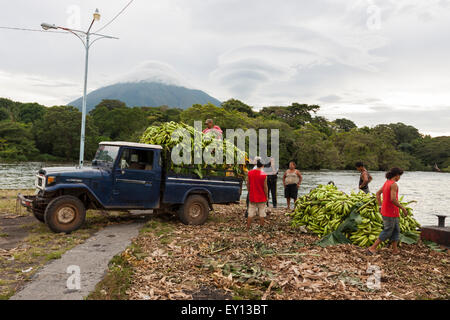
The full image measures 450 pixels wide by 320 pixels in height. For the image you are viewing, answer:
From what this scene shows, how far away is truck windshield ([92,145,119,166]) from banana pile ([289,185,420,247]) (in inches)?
241

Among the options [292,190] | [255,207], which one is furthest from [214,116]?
[255,207]

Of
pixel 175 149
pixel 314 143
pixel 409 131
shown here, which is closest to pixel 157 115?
pixel 314 143

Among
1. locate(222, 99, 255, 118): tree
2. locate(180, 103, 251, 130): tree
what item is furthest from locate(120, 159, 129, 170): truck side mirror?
locate(222, 99, 255, 118): tree

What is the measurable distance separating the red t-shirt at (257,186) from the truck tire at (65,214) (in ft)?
16.3

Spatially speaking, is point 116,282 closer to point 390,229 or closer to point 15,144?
point 390,229

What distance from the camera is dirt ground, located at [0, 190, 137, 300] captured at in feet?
20.0

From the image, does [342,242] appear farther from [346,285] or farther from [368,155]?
[368,155]

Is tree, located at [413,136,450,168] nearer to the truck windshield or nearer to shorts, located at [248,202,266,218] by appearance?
shorts, located at [248,202,266,218]

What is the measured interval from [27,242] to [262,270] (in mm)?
5805

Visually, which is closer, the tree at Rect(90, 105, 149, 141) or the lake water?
the lake water

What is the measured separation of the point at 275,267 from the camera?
6.80 m

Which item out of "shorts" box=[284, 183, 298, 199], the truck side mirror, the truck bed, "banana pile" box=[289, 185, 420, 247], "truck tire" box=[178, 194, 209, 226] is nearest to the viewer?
"banana pile" box=[289, 185, 420, 247]

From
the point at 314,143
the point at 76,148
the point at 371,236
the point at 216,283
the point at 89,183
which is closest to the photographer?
the point at 216,283

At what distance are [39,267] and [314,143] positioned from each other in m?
74.2
